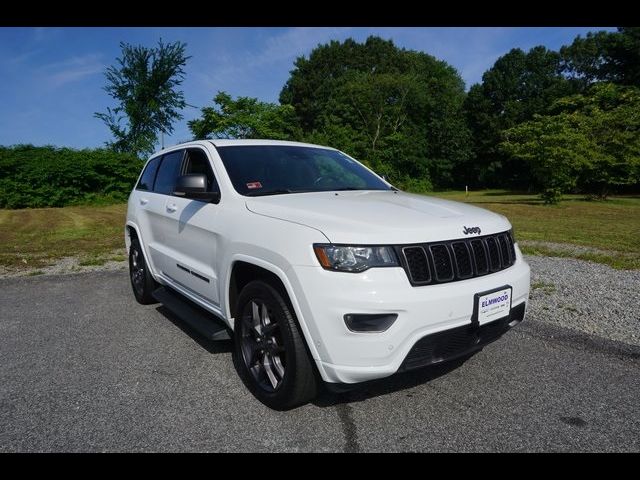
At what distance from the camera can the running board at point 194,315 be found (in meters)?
3.28

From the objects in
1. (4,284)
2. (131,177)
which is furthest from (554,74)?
(4,284)

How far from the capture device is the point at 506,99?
49719 millimetres

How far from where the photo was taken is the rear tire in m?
5.08

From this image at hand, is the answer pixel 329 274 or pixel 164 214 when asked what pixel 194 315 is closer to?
pixel 164 214

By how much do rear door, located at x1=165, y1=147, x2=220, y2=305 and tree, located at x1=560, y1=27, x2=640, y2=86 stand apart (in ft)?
154

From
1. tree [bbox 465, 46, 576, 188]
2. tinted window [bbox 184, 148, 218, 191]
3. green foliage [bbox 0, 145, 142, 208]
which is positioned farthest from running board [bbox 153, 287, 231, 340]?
tree [bbox 465, 46, 576, 188]

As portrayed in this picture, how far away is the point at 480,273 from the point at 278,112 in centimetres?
2997

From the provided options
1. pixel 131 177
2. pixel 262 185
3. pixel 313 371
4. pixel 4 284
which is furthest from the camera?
pixel 131 177

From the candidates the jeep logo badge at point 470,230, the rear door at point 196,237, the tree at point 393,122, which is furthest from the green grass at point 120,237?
the tree at point 393,122

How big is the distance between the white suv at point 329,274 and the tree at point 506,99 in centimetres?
4638

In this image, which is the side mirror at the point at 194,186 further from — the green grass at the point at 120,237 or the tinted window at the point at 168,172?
the green grass at the point at 120,237

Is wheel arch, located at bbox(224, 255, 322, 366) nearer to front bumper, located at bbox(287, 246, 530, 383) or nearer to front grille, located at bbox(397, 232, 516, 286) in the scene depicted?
front bumper, located at bbox(287, 246, 530, 383)
